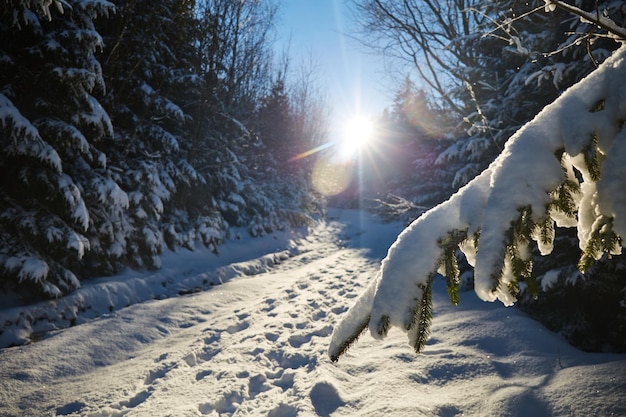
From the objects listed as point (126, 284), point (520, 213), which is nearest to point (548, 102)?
point (520, 213)

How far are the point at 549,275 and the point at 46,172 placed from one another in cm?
649

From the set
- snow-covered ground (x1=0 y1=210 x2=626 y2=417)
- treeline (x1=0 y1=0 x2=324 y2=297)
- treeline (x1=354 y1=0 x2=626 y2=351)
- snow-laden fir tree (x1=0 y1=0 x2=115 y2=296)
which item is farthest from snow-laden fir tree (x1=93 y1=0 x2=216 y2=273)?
treeline (x1=354 y1=0 x2=626 y2=351)

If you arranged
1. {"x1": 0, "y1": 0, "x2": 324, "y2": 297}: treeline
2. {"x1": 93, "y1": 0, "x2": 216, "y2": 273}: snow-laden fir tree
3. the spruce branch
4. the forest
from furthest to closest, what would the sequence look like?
{"x1": 93, "y1": 0, "x2": 216, "y2": 273}: snow-laden fir tree < {"x1": 0, "y1": 0, "x2": 324, "y2": 297}: treeline < the forest < the spruce branch

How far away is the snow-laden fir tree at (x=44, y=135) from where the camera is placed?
151 inches

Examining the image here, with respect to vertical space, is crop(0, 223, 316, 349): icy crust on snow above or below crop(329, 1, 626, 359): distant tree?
below

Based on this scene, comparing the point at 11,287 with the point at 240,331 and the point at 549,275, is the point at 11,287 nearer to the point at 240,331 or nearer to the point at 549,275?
the point at 240,331

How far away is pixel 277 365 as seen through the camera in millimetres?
2979

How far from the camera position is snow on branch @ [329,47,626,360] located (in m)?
0.85

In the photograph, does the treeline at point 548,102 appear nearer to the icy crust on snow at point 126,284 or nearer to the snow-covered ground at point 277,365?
the snow-covered ground at point 277,365

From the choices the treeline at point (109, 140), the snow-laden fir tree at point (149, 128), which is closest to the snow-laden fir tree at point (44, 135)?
the treeline at point (109, 140)

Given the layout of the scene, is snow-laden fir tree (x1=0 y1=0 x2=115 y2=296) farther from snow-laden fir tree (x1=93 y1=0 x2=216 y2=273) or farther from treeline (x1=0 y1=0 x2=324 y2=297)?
snow-laden fir tree (x1=93 y1=0 x2=216 y2=273)

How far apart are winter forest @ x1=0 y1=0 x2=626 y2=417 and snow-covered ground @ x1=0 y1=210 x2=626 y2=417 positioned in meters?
0.56

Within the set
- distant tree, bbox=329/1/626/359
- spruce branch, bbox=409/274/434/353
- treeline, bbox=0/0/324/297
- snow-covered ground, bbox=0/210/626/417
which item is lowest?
snow-covered ground, bbox=0/210/626/417

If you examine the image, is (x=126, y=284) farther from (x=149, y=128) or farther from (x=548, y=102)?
(x=548, y=102)
